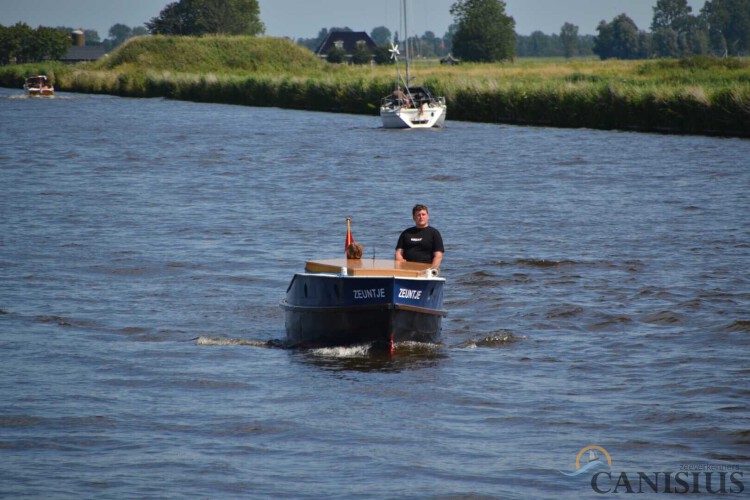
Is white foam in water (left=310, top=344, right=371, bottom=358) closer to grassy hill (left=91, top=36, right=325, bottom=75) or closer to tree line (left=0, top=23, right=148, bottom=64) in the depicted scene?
grassy hill (left=91, top=36, right=325, bottom=75)

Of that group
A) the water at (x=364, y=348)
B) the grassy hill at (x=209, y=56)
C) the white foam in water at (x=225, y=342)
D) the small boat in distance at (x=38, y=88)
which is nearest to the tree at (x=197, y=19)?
the grassy hill at (x=209, y=56)

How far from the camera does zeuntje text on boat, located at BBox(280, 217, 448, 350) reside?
13453 mm

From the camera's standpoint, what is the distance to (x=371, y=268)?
44.9 feet

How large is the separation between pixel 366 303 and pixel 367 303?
0.01m

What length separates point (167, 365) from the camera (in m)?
13.9

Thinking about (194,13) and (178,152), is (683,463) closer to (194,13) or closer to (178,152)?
(178,152)

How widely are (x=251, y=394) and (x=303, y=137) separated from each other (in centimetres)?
4211

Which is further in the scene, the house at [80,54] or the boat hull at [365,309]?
the house at [80,54]

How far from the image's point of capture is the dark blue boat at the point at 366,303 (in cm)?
1345

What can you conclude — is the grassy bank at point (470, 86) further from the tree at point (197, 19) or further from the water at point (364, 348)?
the tree at point (197, 19)

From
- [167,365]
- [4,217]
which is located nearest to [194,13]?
[4,217]

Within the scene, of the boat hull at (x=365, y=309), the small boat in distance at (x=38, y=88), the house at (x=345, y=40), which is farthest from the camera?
the house at (x=345, y=40)

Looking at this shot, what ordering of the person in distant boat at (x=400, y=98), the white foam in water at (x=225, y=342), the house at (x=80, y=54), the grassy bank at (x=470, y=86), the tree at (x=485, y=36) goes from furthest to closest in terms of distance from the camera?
the house at (x=80, y=54), the tree at (x=485, y=36), the person in distant boat at (x=400, y=98), the grassy bank at (x=470, y=86), the white foam in water at (x=225, y=342)

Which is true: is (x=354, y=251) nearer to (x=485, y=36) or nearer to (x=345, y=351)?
(x=345, y=351)
